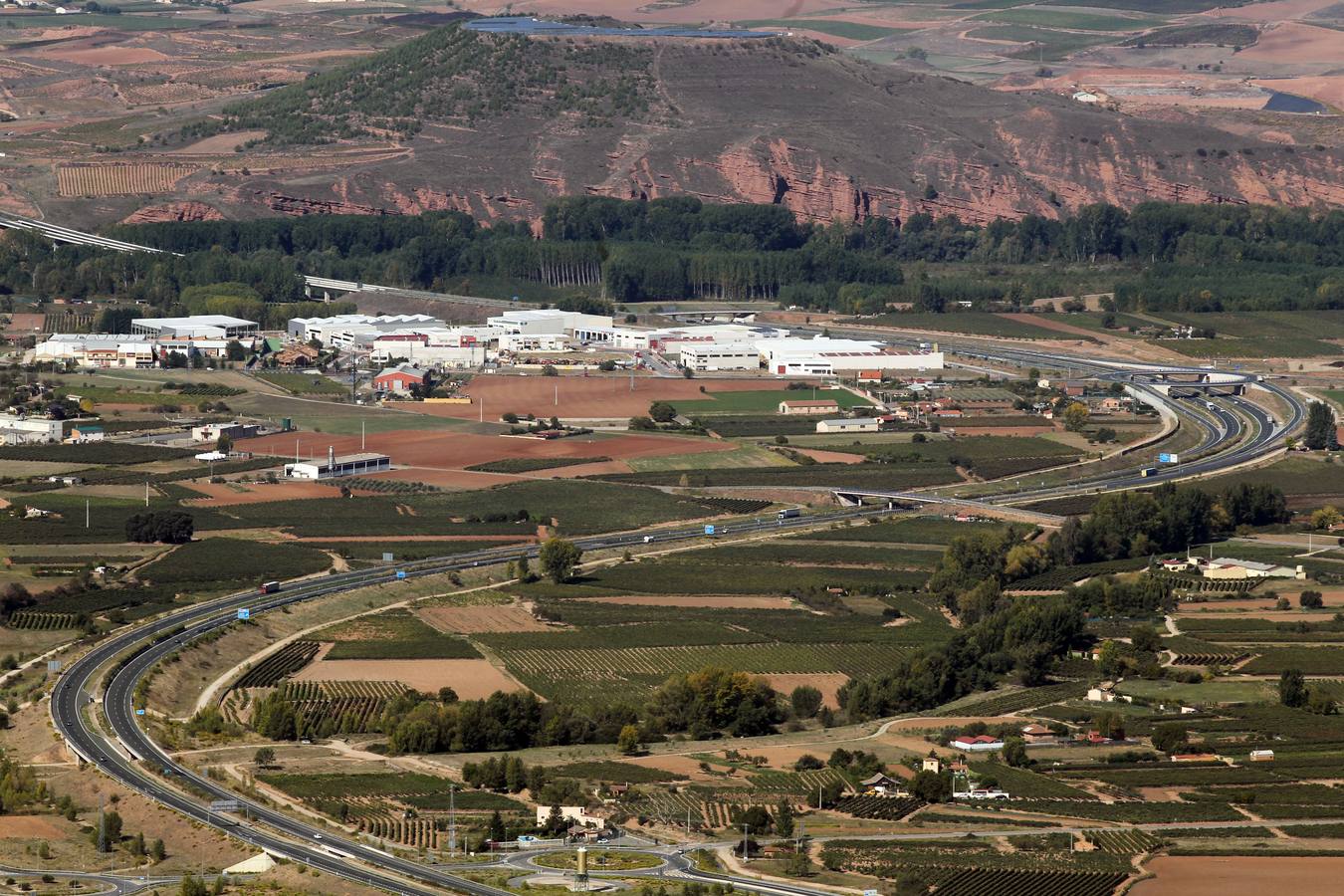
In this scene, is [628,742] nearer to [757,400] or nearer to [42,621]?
[42,621]

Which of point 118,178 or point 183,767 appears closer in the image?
point 183,767

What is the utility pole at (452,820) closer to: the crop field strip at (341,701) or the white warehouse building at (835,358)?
the crop field strip at (341,701)

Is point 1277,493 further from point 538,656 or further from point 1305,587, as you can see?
point 538,656

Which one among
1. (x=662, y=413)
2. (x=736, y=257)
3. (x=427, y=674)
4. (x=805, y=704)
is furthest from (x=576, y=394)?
(x=805, y=704)

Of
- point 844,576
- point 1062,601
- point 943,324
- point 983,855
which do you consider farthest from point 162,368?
point 983,855

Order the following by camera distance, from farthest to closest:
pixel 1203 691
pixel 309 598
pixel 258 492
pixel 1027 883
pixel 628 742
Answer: pixel 258 492, pixel 309 598, pixel 1203 691, pixel 628 742, pixel 1027 883
